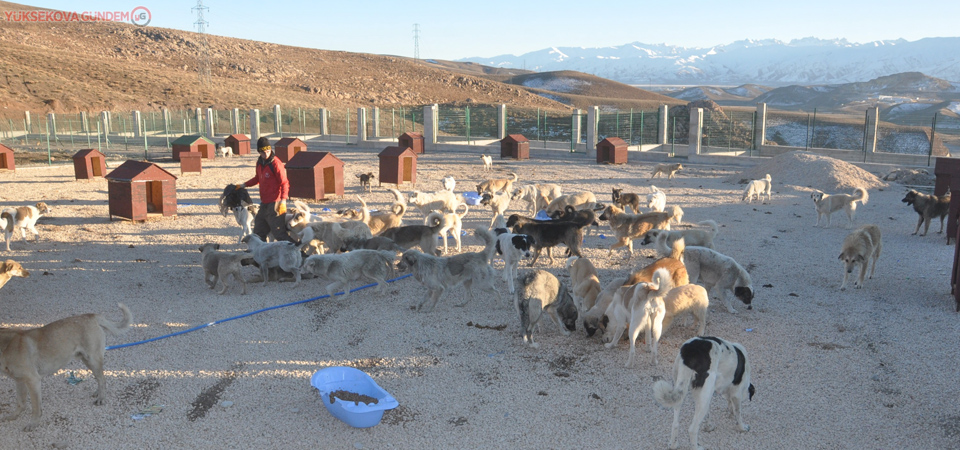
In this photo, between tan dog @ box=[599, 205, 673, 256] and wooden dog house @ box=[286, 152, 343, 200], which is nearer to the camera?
tan dog @ box=[599, 205, 673, 256]

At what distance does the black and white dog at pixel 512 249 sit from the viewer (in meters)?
8.89

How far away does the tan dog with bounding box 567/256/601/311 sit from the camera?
7984 mm

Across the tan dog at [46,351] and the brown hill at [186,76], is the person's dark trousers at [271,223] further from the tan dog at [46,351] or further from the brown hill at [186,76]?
the brown hill at [186,76]

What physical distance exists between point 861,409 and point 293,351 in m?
5.64

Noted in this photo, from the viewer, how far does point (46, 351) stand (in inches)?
215

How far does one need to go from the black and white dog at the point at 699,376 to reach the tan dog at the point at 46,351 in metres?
4.85

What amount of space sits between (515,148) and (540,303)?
21.8m

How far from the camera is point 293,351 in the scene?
710 centimetres

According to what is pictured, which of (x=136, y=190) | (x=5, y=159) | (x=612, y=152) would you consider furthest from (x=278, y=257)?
(x=5, y=159)

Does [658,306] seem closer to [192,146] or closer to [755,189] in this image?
[755,189]

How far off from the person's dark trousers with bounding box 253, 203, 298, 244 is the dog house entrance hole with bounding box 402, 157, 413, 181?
9114mm

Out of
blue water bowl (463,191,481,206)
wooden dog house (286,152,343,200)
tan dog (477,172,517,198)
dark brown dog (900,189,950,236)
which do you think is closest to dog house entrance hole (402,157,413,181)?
wooden dog house (286,152,343,200)

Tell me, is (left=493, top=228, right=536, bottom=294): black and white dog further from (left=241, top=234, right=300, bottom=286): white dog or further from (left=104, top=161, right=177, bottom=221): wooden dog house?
(left=104, top=161, right=177, bottom=221): wooden dog house

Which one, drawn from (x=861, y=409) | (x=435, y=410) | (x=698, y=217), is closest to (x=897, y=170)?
(x=698, y=217)
